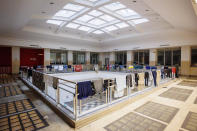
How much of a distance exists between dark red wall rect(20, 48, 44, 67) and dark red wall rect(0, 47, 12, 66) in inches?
40.9

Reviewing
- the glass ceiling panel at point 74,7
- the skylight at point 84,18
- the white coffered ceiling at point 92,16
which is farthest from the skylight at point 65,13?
the skylight at point 84,18

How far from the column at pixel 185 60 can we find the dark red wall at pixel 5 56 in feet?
56.1

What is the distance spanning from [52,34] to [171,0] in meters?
10.0

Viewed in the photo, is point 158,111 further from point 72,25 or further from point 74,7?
point 72,25

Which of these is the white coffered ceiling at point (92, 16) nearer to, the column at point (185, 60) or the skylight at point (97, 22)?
the skylight at point (97, 22)

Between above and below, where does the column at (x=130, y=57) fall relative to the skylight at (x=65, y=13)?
below

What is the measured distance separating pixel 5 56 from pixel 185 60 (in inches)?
701

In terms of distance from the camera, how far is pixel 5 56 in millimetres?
11516

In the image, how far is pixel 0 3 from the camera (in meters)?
4.26

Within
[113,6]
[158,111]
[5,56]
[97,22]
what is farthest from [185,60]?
[5,56]

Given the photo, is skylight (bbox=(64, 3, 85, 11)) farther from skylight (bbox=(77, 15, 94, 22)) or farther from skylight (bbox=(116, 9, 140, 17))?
skylight (bbox=(116, 9, 140, 17))

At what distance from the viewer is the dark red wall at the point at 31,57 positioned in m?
12.5

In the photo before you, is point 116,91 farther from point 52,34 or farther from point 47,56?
point 47,56

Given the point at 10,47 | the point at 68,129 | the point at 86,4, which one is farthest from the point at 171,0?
the point at 10,47
